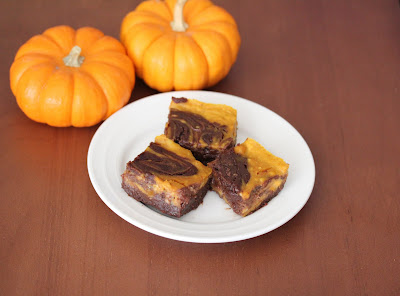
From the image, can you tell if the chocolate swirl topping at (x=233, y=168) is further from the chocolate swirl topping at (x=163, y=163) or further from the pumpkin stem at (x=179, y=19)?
the pumpkin stem at (x=179, y=19)

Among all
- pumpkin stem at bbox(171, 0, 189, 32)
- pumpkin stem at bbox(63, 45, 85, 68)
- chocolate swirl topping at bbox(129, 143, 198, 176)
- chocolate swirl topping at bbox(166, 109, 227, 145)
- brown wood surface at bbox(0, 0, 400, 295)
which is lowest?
brown wood surface at bbox(0, 0, 400, 295)

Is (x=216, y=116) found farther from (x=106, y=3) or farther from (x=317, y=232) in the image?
(x=106, y=3)

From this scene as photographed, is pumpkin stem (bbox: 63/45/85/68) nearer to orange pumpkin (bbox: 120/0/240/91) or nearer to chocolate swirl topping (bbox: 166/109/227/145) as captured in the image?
orange pumpkin (bbox: 120/0/240/91)

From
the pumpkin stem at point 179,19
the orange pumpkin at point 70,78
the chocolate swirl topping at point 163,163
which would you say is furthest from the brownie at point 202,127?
the pumpkin stem at point 179,19

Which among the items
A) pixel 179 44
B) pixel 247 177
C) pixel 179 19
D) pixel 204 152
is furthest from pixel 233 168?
pixel 179 19

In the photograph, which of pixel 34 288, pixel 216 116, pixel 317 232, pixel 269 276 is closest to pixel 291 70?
pixel 216 116

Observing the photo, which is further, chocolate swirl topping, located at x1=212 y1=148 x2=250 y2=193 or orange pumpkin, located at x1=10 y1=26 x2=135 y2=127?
orange pumpkin, located at x1=10 y1=26 x2=135 y2=127

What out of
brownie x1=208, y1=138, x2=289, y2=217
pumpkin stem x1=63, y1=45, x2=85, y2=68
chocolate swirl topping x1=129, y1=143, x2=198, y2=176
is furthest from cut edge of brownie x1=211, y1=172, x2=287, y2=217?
pumpkin stem x1=63, y1=45, x2=85, y2=68
